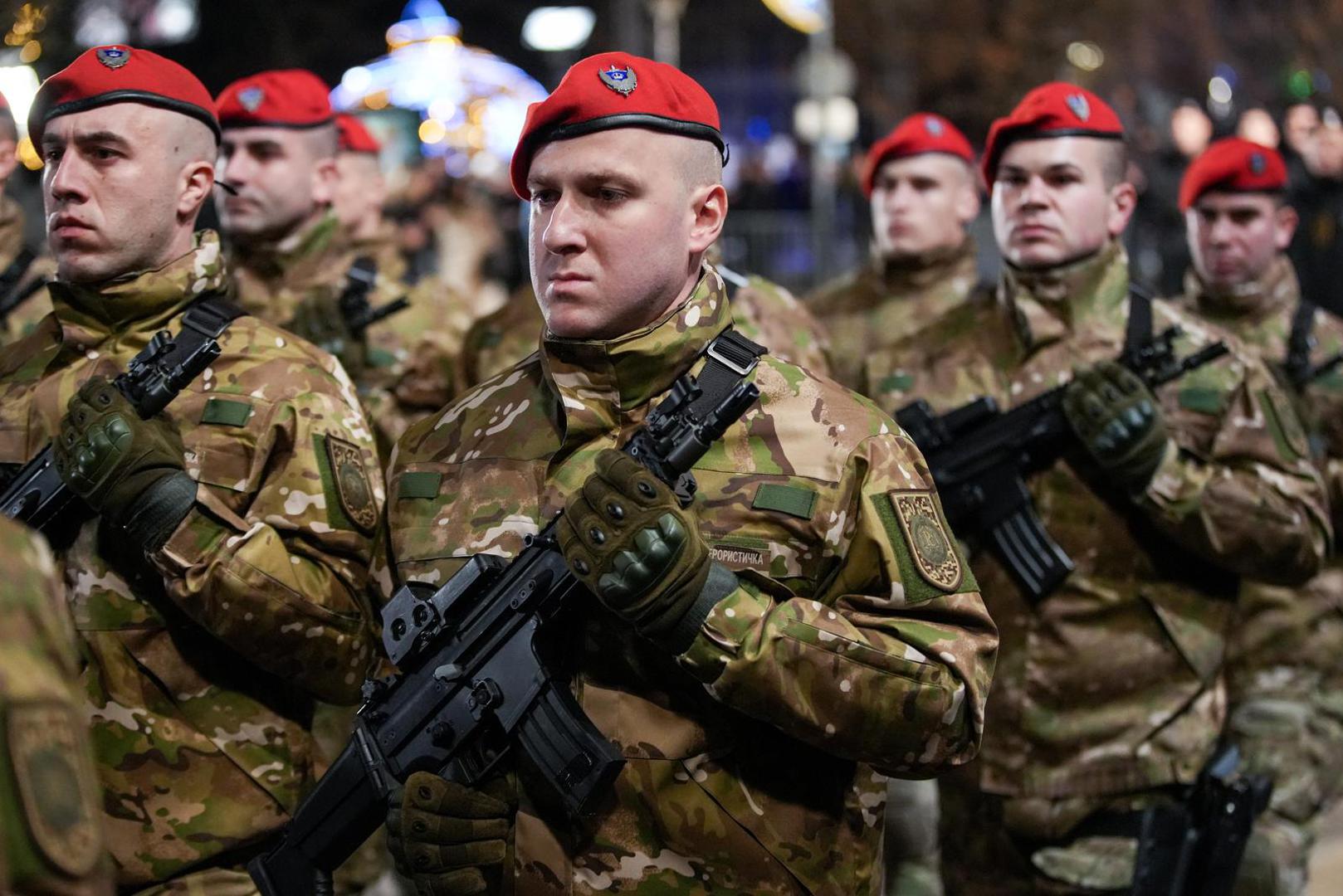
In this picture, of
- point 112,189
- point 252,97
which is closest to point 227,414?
point 112,189

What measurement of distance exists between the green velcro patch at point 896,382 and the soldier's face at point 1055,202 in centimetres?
46

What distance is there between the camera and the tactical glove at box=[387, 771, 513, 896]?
3.16 metres

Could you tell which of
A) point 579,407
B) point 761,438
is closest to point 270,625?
point 579,407

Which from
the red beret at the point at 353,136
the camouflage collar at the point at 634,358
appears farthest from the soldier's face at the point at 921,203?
the camouflage collar at the point at 634,358

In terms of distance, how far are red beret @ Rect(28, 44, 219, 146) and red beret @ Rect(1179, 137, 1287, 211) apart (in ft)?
15.1

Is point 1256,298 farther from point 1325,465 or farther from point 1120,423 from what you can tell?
point 1120,423

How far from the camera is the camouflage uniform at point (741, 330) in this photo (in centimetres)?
631

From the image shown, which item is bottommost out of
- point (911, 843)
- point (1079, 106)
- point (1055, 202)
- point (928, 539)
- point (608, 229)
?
point (911, 843)

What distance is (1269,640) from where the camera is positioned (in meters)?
7.32

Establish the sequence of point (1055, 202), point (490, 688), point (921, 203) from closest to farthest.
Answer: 1. point (490, 688)
2. point (1055, 202)
3. point (921, 203)

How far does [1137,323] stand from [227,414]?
2570mm

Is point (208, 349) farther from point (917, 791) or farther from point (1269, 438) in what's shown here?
point (917, 791)

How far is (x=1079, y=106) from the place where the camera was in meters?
5.26

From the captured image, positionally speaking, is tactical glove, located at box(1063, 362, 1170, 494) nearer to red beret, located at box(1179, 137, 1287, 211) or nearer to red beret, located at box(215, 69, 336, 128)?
red beret, located at box(1179, 137, 1287, 211)
